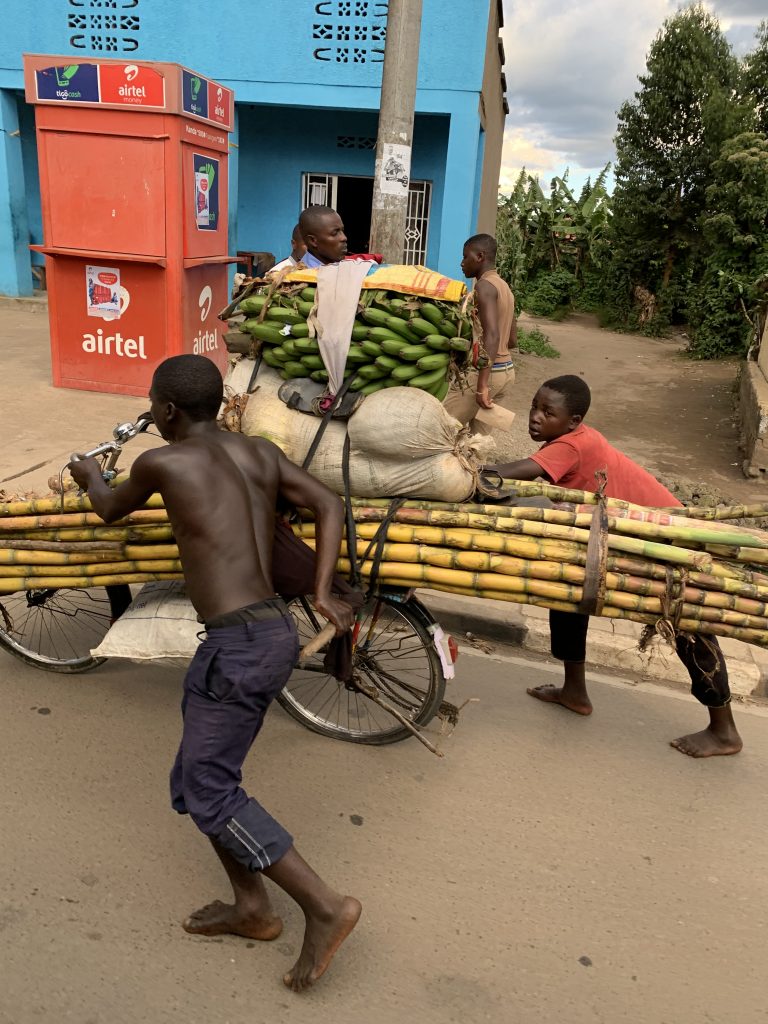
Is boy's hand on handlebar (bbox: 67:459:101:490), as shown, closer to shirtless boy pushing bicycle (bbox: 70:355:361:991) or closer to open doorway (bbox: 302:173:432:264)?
shirtless boy pushing bicycle (bbox: 70:355:361:991)

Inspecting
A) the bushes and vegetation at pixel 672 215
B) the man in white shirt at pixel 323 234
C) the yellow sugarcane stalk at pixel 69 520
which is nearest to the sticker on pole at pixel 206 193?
the man in white shirt at pixel 323 234

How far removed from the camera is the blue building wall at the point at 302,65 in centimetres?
1006

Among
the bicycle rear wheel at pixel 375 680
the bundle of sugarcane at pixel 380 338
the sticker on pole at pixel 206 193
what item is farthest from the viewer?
the sticker on pole at pixel 206 193

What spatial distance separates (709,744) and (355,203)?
1162cm

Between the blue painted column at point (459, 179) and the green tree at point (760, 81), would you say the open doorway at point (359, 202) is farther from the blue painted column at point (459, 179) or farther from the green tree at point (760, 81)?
the green tree at point (760, 81)

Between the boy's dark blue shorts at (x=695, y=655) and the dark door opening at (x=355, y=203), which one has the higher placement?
the dark door opening at (x=355, y=203)

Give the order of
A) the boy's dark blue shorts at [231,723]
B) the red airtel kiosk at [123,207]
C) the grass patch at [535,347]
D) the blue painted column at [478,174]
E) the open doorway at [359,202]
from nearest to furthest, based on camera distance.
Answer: the boy's dark blue shorts at [231,723], the red airtel kiosk at [123,207], the blue painted column at [478,174], the open doorway at [359,202], the grass patch at [535,347]

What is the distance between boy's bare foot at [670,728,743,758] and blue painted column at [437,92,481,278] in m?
8.23

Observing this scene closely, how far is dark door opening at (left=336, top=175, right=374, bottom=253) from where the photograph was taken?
12.9 m

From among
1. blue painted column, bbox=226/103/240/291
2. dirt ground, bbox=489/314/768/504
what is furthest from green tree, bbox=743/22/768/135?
blue painted column, bbox=226/103/240/291

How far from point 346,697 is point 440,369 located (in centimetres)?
148

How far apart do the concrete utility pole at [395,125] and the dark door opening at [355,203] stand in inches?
323

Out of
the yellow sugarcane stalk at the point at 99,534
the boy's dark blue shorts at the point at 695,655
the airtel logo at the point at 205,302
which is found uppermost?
the airtel logo at the point at 205,302

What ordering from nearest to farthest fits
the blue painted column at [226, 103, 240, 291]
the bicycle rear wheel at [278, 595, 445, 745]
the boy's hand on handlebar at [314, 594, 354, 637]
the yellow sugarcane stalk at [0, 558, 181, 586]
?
the boy's hand on handlebar at [314, 594, 354, 637] → the yellow sugarcane stalk at [0, 558, 181, 586] → the bicycle rear wheel at [278, 595, 445, 745] → the blue painted column at [226, 103, 240, 291]
